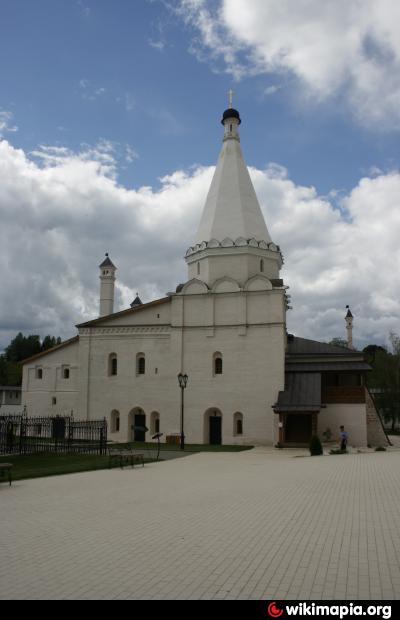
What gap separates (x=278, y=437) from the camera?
2855cm

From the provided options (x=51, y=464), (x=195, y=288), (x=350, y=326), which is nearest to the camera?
(x=51, y=464)

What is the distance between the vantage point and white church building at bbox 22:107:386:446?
2998 cm

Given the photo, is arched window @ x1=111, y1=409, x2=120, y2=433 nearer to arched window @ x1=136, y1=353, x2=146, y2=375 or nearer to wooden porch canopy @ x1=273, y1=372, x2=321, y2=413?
arched window @ x1=136, y1=353, x2=146, y2=375

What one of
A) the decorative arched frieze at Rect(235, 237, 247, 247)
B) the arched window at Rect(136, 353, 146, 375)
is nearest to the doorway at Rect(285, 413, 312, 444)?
the arched window at Rect(136, 353, 146, 375)

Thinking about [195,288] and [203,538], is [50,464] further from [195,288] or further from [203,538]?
[195,288]

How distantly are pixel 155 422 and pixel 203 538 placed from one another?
25.5m

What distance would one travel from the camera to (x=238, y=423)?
3069 centimetres

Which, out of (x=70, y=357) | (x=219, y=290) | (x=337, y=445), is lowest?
(x=337, y=445)

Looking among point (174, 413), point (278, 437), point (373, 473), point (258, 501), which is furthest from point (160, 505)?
point (174, 413)

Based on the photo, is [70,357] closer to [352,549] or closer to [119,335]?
[119,335]

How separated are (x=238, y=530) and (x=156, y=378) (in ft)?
81.2

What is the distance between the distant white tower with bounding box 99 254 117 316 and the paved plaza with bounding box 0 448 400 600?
80.9ft
